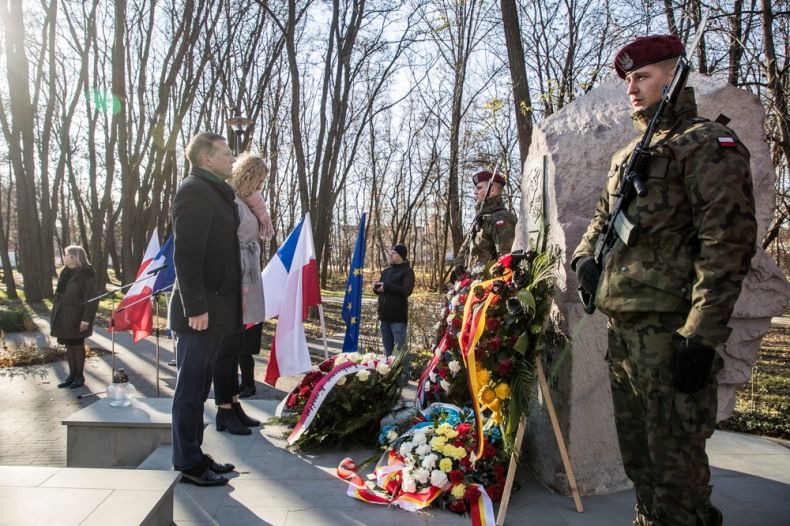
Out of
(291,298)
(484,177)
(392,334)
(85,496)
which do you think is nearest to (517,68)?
(484,177)

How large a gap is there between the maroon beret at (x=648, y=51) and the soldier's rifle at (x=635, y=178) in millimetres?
56

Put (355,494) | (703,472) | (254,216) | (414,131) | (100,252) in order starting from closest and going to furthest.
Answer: (703,472) < (355,494) < (254,216) < (100,252) < (414,131)

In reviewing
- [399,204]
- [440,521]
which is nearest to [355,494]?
[440,521]

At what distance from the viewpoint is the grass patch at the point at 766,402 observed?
16.8ft

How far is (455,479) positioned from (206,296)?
191 cm

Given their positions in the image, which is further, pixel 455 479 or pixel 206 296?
pixel 206 296

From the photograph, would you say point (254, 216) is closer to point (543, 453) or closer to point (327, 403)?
point (327, 403)

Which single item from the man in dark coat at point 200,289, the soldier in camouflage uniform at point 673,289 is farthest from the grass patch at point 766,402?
the man in dark coat at point 200,289

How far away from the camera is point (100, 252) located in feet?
66.0

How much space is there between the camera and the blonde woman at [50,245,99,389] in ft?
22.9

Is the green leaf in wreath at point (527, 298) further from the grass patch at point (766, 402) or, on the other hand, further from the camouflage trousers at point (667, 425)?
the grass patch at point (766, 402)

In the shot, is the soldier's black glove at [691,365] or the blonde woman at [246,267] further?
the blonde woman at [246,267]

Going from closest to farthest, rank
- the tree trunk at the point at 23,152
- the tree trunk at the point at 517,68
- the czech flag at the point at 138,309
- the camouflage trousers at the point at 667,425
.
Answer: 1. the camouflage trousers at the point at 667,425
2. the czech flag at the point at 138,309
3. the tree trunk at the point at 517,68
4. the tree trunk at the point at 23,152

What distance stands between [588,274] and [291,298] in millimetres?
3809
